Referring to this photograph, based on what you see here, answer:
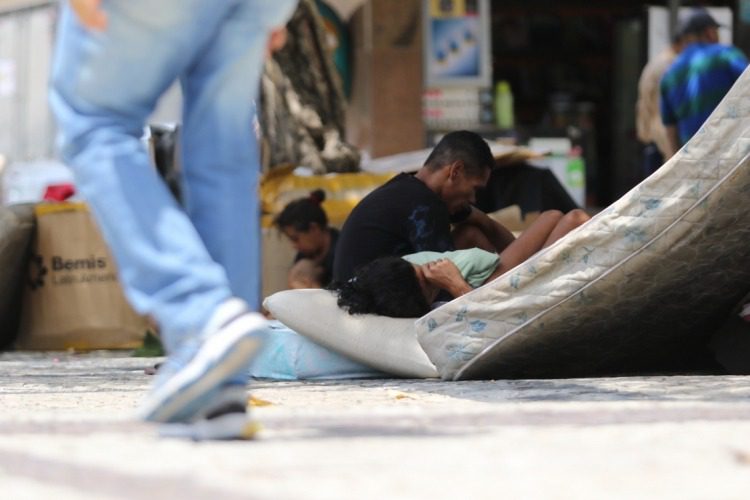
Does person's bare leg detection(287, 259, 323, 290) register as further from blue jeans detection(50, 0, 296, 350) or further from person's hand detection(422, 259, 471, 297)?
blue jeans detection(50, 0, 296, 350)

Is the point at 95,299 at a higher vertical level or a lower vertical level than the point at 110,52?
lower

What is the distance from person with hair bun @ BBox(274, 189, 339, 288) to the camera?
8586 millimetres

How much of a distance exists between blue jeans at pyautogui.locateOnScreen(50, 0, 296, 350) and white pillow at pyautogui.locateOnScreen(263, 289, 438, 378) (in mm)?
2323

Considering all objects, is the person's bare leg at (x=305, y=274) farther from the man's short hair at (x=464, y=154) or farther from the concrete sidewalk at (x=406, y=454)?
the concrete sidewalk at (x=406, y=454)

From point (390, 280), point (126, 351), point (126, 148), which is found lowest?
point (126, 351)

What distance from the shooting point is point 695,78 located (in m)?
9.66

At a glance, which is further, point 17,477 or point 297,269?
point 297,269

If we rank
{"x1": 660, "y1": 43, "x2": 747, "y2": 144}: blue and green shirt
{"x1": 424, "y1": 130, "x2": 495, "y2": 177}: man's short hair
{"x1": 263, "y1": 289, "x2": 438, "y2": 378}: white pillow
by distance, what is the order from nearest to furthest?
1. {"x1": 263, "y1": 289, "x2": 438, "y2": 378}: white pillow
2. {"x1": 424, "y1": 130, "x2": 495, "y2": 177}: man's short hair
3. {"x1": 660, "y1": 43, "x2": 747, "y2": 144}: blue and green shirt

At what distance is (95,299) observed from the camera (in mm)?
9109

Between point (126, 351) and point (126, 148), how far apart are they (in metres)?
5.61

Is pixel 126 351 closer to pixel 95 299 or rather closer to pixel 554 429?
pixel 95 299

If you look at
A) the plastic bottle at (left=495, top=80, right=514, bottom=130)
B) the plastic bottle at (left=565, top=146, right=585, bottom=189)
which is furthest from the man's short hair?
the plastic bottle at (left=495, top=80, right=514, bottom=130)

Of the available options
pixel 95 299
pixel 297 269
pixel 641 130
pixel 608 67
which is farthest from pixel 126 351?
pixel 608 67

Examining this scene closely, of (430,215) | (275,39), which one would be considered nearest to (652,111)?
(430,215)
